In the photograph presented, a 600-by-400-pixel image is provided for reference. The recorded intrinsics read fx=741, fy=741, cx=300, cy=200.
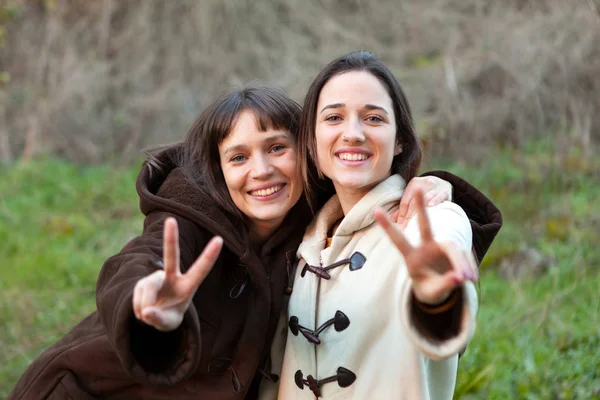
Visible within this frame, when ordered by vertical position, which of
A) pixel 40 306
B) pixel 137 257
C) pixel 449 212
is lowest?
pixel 40 306

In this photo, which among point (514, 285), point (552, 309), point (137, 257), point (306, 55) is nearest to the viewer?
point (137, 257)

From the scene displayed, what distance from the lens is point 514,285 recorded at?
5516 millimetres

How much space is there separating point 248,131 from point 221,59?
25.0 feet

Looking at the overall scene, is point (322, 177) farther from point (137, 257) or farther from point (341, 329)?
point (137, 257)

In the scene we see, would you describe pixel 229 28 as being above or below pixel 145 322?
above

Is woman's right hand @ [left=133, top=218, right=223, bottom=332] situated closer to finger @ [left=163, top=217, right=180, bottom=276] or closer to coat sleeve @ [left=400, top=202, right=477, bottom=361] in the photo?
finger @ [left=163, top=217, right=180, bottom=276]

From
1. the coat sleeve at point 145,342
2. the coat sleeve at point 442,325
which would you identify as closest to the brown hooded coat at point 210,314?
the coat sleeve at point 145,342

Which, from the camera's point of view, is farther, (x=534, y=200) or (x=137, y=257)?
(x=534, y=200)

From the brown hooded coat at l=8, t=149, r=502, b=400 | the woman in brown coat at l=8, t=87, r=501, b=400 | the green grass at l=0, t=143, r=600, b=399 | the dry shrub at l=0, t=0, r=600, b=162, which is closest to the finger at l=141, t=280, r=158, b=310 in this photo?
the woman in brown coat at l=8, t=87, r=501, b=400

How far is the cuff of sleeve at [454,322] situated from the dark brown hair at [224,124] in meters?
1.05

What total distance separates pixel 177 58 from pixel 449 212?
8.53 meters

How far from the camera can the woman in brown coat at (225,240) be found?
106 inches

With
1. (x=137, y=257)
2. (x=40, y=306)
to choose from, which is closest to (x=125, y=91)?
(x=40, y=306)

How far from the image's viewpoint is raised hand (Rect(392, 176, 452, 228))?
101 inches
